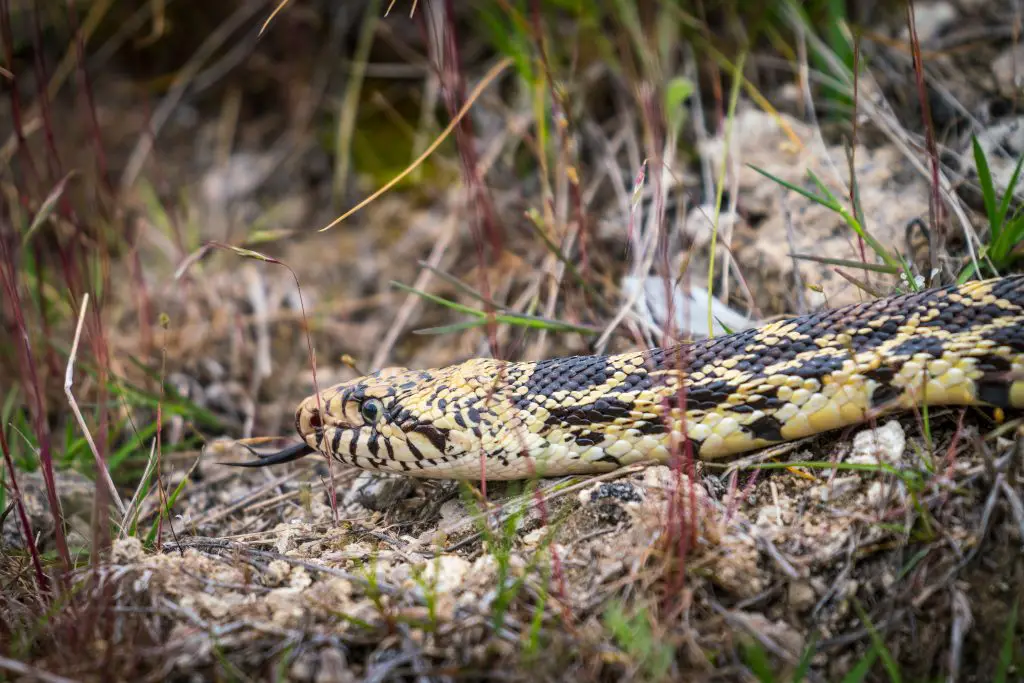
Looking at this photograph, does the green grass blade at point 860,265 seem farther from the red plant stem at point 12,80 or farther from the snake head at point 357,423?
the red plant stem at point 12,80

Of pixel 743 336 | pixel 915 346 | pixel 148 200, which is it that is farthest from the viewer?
pixel 148 200

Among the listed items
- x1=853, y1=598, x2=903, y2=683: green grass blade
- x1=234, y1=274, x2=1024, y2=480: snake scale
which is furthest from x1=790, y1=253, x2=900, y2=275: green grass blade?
x1=853, y1=598, x2=903, y2=683: green grass blade

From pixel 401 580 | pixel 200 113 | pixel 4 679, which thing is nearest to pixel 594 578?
pixel 401 580

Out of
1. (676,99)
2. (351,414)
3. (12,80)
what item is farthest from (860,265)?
(12,80)

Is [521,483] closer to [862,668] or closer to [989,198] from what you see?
[862,668]

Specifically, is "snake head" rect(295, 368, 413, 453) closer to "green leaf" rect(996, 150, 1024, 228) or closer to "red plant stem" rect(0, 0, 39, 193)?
"red plant stem" rect(0, 0, 39, 193)

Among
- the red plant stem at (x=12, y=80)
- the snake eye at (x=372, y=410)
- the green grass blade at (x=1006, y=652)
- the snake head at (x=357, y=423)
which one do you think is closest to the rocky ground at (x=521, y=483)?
the green grass blade at (x=1006, y=652)

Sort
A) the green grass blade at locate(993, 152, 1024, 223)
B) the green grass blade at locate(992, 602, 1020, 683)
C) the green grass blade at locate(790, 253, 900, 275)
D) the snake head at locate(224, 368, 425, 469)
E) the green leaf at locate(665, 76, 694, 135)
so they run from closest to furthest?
1. the green grass blade at locate(992, 602, 1020, 683)
2. the green grass blade at locate(993, 152, 1024, 223)
3. the snake head at locate(224, 368, 425, 469)
4. the green grass blade at locate(790, 253, 900, 275)
5. the green leaf at locate(665, 76, 694, 135)

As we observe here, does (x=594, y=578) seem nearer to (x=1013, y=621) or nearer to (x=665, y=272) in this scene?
(x=665, y=272)
